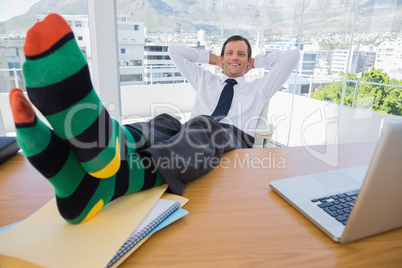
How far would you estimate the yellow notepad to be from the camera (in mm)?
385

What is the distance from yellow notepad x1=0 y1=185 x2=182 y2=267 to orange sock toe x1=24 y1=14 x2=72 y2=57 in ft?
0.95

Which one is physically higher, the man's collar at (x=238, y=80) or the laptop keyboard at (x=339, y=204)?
the man's collar at (x=238, y=80)

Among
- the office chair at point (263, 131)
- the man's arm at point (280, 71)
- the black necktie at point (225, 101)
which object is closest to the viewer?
the office chair at point (263, 131)


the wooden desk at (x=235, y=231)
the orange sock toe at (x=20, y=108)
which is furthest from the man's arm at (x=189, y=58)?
the orange sock toe at (x=20, y=108)

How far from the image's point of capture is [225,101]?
1762 mm

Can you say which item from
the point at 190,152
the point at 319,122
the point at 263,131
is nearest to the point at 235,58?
the point at 263,131

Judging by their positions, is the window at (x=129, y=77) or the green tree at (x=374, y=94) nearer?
the window at (x=129, y=77)

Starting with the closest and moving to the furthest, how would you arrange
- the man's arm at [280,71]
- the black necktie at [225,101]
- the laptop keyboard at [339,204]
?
the laptop keyboard at [339,204]
the black necktie at [225,101]
the man's arm at [280,71]

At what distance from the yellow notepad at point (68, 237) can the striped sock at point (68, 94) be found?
9cm

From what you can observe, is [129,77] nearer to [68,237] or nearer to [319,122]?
[319,122]

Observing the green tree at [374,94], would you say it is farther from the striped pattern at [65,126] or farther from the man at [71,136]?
the striped pattern at [65,126]

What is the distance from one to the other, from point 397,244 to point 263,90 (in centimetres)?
146

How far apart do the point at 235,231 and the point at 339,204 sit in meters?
0.25

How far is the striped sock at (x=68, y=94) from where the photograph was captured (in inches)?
15.8
